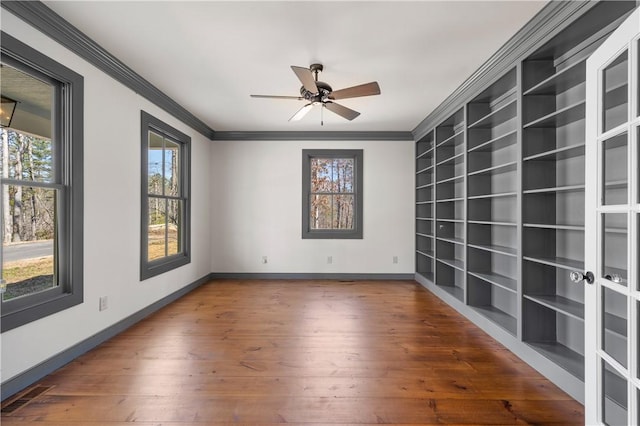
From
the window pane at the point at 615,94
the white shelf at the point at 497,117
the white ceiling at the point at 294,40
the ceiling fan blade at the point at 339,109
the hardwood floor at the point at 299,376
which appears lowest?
the hardwood floor at the point at 299,376

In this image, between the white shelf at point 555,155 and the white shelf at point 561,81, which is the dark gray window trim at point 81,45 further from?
the white shelf at point 555,155

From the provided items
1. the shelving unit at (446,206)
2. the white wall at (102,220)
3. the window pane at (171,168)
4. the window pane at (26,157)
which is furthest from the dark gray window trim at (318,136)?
the window pane at (26,157)

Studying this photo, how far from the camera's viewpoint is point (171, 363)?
8.00ft

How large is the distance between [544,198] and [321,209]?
11.8 feet

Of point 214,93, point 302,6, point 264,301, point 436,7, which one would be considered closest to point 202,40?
point 302,6

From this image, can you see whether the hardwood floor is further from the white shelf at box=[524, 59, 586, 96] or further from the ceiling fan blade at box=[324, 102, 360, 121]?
the ceiling fan blade at box=[324, 102, 360, 121]

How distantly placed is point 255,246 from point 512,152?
4.08 metres

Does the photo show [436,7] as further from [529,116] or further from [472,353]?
[472,353]

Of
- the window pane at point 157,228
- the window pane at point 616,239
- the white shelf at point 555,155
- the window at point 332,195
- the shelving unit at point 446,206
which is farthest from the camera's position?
the window at point 332,195

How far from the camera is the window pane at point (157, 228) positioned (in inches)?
151

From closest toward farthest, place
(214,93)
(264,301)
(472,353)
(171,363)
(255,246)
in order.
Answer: (171,363) < (472,353) < (214,93) < (264,301) < (255,246)

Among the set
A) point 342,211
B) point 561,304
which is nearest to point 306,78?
point 561,304

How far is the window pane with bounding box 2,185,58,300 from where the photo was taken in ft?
6.83

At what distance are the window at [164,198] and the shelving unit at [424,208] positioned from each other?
3.74 m
